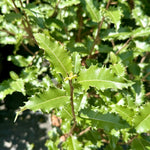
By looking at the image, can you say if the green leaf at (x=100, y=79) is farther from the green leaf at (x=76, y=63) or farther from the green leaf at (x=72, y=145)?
the green leaf at (x=72, y=145)

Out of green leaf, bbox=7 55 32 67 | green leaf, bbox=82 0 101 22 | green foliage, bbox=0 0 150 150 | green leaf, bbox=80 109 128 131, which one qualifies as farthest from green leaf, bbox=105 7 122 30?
green leaf, bbox=7 55 32 67

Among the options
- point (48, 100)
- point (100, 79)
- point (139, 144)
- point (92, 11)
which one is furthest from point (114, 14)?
point (139, 144)

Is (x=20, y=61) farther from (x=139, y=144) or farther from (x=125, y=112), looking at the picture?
(x=139, y=144)

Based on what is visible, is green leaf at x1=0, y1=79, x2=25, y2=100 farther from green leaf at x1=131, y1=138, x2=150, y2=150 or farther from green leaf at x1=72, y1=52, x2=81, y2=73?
green leaf at x1=131, y1=138, x2=150, y2=150

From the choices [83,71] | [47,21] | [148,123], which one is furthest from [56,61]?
[47,21]

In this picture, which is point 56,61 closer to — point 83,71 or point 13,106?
point 83,71
